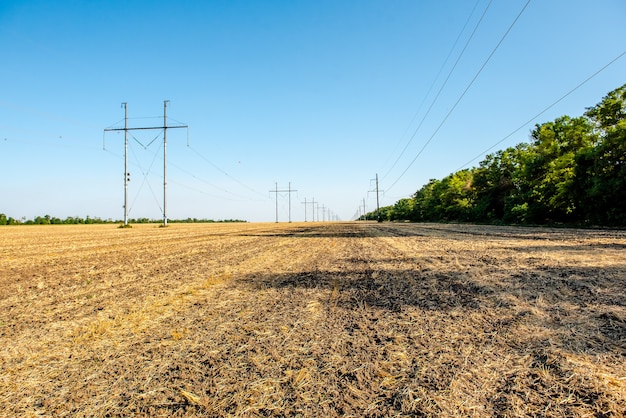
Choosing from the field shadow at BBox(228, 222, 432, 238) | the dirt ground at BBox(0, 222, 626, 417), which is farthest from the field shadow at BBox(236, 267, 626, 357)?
the field shadow at BBox(228, 222, 432, 238)

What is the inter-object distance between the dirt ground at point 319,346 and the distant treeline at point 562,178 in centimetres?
2288

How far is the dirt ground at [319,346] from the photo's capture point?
2.26 metres

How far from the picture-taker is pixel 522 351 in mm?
2953

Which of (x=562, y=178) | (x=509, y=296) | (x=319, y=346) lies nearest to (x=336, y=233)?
(x=509, y=296)

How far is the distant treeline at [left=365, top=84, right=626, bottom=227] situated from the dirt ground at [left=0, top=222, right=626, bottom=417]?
22.9 meters

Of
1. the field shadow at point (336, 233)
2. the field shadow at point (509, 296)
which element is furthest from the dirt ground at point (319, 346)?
the field shadow at point (336, 233)

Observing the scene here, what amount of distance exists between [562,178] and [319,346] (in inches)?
1546

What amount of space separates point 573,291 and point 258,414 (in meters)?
5.04

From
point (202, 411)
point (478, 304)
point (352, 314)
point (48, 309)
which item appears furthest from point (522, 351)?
point (48, 309)

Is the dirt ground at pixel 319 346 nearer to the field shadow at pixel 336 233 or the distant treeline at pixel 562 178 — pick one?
the field shadow at pixel 336 233

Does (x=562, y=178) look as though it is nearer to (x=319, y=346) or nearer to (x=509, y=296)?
(x=509, y=296)

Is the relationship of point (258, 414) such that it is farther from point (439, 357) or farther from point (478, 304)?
point (478, 304)

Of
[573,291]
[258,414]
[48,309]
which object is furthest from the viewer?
[573,291]

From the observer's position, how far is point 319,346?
126 inches
